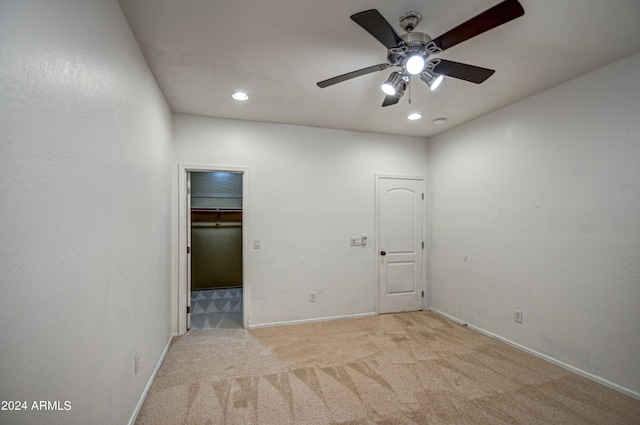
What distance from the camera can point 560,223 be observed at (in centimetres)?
266

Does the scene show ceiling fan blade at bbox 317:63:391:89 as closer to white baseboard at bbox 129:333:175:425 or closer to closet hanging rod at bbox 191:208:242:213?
white baseboard at bbox 129:333:175:425

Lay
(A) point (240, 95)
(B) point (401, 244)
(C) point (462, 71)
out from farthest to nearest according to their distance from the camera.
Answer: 1. (B) point (401, 244)
2. (A) point (240, 95)
3. (C) point (462, 71)

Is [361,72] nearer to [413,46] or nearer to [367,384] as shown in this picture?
[413,46]

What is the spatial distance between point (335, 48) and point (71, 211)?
1.89 meters

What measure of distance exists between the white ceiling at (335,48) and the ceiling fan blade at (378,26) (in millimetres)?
206

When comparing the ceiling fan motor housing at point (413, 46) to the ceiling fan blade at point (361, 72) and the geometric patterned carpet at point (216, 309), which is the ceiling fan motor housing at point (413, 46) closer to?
the ceiling fan blade at point (361, 72)

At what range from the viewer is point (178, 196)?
3.42 meters

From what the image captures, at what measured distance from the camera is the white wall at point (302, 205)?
358 centimetres

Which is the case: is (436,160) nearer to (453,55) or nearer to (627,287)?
(453,55)

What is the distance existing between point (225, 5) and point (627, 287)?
349 cm

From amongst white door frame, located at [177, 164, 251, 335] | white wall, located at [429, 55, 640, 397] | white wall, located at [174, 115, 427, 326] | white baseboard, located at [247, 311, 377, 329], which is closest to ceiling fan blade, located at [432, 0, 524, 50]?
white wall, located at [429, 55, 640, 397]

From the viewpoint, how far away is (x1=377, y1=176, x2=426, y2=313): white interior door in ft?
13.6

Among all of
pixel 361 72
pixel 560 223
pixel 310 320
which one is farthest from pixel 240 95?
pixel 560 223

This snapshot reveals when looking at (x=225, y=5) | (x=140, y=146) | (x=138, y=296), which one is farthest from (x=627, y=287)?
(x=140, y=146)
